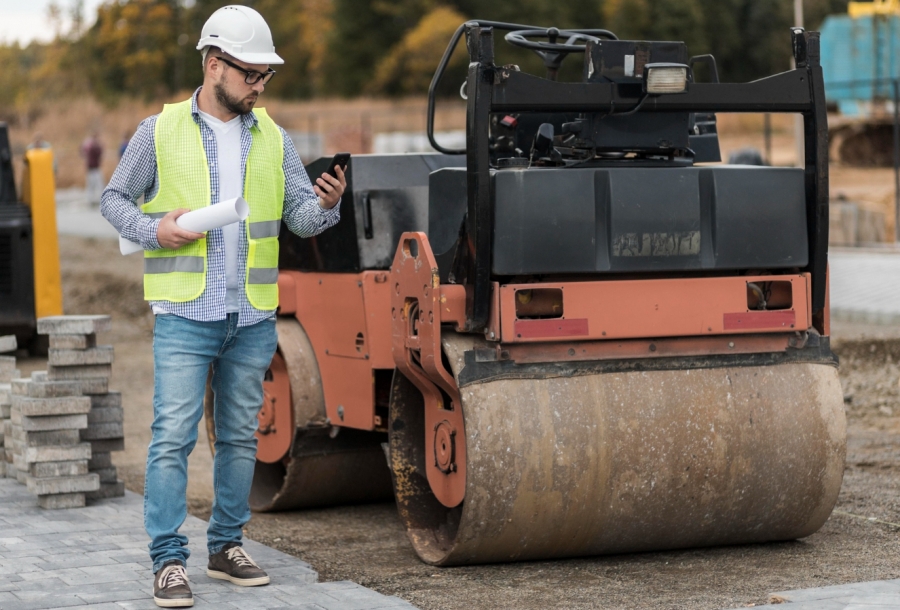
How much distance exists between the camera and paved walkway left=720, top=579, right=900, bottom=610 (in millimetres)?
4246

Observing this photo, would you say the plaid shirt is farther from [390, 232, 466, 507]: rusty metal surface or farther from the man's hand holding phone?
[390, 232, 466, 507]: rusty metal surface

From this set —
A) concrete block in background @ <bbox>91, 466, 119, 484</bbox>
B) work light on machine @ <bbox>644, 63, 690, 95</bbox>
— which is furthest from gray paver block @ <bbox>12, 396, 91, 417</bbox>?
work light on machine @ <bbox>644, 63, 690, 95</bbox>

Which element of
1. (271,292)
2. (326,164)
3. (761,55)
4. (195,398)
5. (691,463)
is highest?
(761,55)

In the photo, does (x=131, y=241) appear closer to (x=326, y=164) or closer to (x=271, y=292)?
(x=271, y=292)

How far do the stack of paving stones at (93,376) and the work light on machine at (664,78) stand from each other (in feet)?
9.70

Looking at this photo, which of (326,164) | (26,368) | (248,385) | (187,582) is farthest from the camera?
(26,368)

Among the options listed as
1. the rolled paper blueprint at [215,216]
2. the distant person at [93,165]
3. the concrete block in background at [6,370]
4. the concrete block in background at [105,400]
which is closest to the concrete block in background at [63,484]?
the concrete block in background at [105,400]

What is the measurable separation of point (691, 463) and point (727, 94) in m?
1.39

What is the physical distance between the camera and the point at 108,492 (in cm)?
650

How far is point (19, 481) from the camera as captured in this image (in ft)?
22.3

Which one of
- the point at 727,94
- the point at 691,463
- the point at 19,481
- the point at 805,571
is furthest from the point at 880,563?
the point at 19,481

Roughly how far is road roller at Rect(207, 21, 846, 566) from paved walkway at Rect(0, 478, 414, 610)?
0.57 meters

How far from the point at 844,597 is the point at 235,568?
2.08m

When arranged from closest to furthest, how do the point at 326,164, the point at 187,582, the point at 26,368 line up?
1. the point at 187,582
2. the point at 326,164
3. the point at 26,368
